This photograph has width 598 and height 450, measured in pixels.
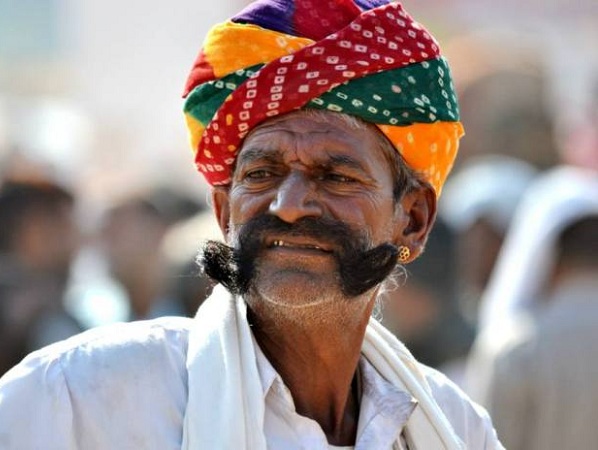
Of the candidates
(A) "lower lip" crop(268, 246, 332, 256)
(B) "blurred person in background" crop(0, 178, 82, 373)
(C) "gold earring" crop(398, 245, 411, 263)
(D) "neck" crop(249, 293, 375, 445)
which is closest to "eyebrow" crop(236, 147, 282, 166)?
(A) "lower lip" crop(268, 246, 332, 256)

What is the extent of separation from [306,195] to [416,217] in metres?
0.55

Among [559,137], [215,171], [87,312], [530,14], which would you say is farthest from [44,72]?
[215,171]

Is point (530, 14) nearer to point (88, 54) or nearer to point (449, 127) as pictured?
point (88, 54)

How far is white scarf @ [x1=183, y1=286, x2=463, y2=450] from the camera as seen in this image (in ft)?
15.2

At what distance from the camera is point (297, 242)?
4.99 m

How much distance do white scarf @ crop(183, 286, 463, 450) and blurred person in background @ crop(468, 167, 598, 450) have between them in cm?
277

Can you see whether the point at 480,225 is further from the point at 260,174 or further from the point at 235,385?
the point at 235,385

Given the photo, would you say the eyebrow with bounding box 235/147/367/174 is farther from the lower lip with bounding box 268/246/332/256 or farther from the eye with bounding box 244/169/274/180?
the lower lip with bounding box 268/246/332/256

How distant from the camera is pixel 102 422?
4.65 metres

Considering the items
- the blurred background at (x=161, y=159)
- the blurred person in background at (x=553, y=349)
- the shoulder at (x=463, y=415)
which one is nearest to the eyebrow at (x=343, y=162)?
the shoulder at (x=463, y=415)

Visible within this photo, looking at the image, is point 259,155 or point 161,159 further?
point 161,159

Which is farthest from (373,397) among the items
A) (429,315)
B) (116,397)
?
(429,315)

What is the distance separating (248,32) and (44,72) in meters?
14.5

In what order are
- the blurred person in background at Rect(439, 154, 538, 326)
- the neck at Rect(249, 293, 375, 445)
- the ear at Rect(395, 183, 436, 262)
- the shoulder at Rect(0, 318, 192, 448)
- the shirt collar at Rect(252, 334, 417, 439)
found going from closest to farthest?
the shoulder at Rect(0, 318, 192, 448), the shirt collar at Rect(252, 334, 417, 439), the neck at Rect(249, 293, 375, 445), the ear at Rect(395, 183, 436, 262), the blurred person in background at Rect(439, 154, 538, 326)
